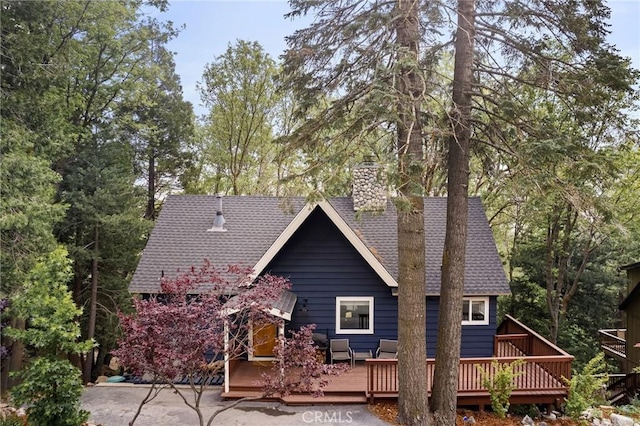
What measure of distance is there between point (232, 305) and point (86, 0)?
11.9 m

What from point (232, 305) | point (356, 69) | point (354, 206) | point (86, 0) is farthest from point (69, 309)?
point (86, 0)

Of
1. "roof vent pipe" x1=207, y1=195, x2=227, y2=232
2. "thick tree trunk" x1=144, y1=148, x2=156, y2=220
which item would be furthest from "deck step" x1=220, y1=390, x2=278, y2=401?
"thick tree trunk" x1=144, y1=148, x2=156, y2=220

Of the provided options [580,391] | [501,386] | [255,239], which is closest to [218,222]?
[255,239]

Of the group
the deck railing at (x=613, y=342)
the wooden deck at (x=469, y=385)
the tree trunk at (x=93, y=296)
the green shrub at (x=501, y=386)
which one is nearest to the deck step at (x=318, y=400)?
the wooden deck at (x=469, y=385)

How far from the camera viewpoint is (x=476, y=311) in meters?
10.9

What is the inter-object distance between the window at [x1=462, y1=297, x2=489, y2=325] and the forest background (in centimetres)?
296

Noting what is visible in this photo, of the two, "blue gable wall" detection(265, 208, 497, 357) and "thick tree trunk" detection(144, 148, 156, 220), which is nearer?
"blue gable wall" detection(265, 208, 497, 357)

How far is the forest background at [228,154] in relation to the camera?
6.45 meters

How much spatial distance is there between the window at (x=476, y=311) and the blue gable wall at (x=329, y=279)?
18 cm

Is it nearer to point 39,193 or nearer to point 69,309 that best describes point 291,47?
point 69,309

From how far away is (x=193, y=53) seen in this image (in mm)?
18141

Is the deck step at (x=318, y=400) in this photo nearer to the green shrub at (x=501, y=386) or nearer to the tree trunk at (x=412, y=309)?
the tree trunk at (x=412, y=309)

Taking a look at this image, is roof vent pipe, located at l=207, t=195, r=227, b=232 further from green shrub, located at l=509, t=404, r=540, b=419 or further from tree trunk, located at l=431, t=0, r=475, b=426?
green shrub, located at l=509, t=404, r=540, b=419

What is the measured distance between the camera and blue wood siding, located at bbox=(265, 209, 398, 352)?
10875 millimetres
